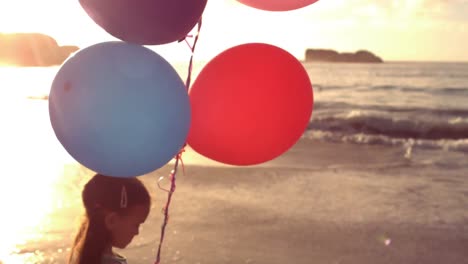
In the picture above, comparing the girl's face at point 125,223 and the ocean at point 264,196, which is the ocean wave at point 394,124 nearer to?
the ocean at point 264,196

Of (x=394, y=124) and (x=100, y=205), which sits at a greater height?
(x=100, y=205)

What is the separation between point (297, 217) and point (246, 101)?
15.2 ft

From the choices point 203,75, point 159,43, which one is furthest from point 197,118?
point 159,43

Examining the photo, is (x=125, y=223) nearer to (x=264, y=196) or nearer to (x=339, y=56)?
(x=264, y=196)

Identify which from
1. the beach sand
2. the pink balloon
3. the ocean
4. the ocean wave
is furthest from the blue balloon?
the ocean wave

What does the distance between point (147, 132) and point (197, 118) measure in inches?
13.3

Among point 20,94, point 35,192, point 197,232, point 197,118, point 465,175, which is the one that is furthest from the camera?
point 20,94

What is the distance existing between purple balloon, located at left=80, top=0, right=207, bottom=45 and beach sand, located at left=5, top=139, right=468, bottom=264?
354 cm

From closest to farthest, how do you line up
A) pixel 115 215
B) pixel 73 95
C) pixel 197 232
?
pixel 73 95
pixel 115 215
pixel 197 232

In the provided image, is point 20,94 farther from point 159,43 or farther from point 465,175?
point 159,43

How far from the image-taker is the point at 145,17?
7.91ft

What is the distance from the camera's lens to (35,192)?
8031 mm

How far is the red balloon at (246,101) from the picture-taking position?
269 centimetres

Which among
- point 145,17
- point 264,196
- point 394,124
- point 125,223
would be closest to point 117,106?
point 145,17
